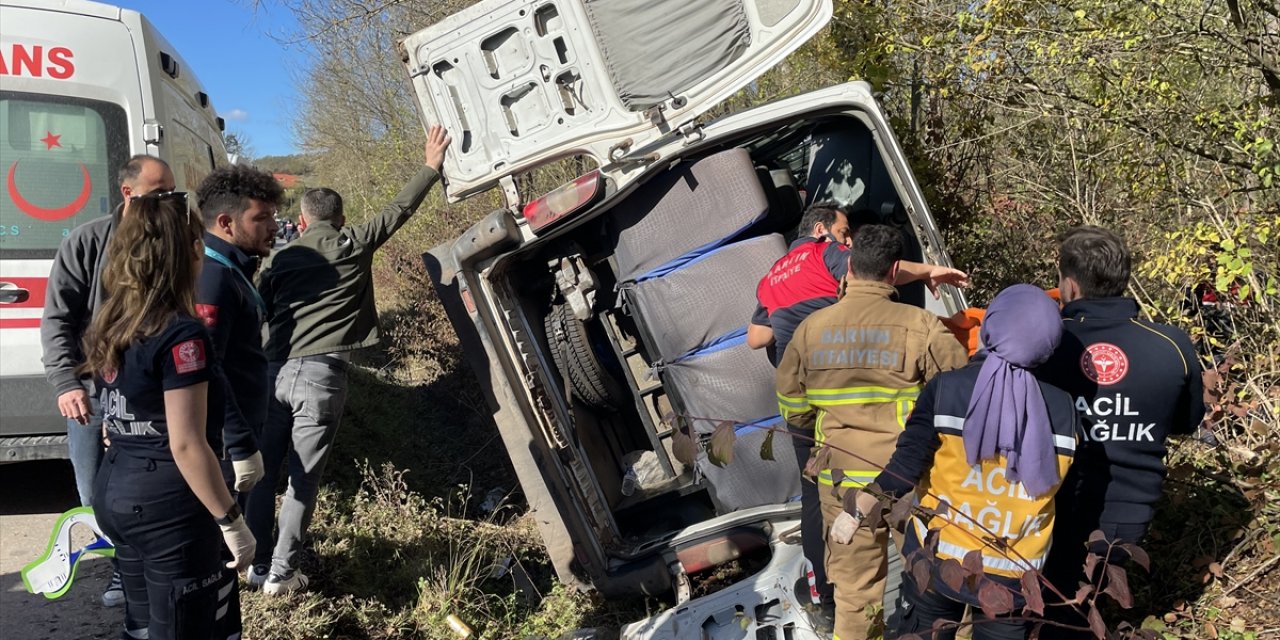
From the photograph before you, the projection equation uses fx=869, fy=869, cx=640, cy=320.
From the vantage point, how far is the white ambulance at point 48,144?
4.12 m

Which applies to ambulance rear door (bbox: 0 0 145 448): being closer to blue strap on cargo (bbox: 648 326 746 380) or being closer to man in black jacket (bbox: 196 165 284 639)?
man in black jacket (bbox: 196 165 284 639)

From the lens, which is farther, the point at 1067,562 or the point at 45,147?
the point at 45,147

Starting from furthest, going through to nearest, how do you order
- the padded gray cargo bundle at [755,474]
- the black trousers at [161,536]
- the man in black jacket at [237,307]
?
the padded gray cargo bundle at [755,474] < the man in black jacket at [237,307] < the black trousers at [161,536]

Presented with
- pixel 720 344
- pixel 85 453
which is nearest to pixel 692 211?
pixel 720 344

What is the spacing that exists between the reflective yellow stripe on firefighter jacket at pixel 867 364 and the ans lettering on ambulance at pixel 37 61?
3.72m

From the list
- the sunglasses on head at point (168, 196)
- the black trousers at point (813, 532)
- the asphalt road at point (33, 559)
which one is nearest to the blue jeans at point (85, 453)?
the asphalt road at point (33, 559)

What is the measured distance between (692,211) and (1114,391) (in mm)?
1763

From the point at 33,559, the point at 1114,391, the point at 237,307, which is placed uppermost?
the point at 237,307

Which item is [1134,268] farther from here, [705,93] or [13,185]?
[13,185]

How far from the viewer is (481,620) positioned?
3.81m

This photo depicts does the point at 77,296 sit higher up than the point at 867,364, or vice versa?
the point at 77,296

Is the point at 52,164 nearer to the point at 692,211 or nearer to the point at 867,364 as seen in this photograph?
the point at 692,211

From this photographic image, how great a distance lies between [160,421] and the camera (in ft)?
7.63

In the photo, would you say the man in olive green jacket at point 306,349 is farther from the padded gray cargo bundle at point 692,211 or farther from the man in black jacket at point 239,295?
the padded gray cargo bundle at point 692,211
